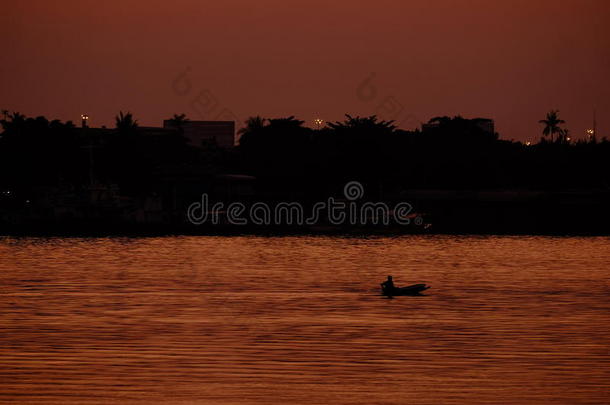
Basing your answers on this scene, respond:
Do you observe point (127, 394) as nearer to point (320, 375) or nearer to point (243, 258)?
point (320, 375)

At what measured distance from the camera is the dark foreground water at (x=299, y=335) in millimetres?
17406

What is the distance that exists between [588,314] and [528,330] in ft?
17.7

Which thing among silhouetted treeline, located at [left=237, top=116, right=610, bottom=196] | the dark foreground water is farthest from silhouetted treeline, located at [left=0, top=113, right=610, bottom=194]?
the dark foreground water

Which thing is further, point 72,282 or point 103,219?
point 103,219

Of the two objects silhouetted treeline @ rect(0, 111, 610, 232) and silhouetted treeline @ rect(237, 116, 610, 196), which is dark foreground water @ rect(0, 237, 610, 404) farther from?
silhouetted treeline @ rect(237, 116, 610, 196)

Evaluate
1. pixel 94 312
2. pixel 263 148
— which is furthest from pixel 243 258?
pixel 263 148

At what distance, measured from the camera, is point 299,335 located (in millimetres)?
24641

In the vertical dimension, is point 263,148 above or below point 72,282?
above

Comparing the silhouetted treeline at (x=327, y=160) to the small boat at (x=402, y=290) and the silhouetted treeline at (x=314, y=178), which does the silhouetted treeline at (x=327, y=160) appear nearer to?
the silhouetted treeline at (x=314, y=178)

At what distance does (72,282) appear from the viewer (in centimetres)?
4200

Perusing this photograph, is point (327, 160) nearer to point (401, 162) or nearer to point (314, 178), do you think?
point (314, 178)

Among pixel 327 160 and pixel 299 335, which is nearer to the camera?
pixel 299 335

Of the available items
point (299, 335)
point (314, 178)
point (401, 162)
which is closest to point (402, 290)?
point (299, 335)

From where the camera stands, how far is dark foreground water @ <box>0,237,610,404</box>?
17406mm
